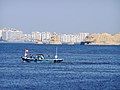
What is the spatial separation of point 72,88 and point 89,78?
444 inches

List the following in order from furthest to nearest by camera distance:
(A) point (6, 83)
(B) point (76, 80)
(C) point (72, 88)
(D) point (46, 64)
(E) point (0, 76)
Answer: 1. (D) point (46, 64)
2. (E) point (0, 76)
3. (B) point (76, 80)
4. (A) point (6, 83)
5. (C) point (72, 88)

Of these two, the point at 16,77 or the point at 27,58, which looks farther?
the point at 27,58

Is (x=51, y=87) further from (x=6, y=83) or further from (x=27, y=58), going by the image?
(x=27, y=58)

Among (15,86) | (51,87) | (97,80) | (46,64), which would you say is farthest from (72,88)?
(46,64)

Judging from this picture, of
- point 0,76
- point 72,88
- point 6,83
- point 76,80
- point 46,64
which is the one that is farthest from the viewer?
point 46,64

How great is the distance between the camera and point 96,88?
4994 cm

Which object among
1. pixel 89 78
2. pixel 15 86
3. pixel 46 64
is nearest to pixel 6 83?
pixel 15 86

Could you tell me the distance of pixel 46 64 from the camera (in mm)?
88438

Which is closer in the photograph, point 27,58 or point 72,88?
point 72,88

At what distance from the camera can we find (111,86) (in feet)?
169

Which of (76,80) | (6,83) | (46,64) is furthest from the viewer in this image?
(46,64)

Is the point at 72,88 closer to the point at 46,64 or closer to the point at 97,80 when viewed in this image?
the point at 97,80

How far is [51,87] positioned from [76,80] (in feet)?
25.1

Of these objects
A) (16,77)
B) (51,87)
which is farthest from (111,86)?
(16,77)
